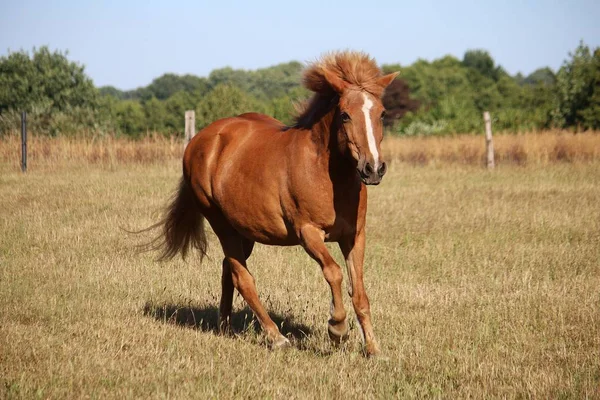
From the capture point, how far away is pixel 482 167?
2384cm

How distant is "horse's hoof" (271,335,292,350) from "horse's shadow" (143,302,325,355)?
170 mm

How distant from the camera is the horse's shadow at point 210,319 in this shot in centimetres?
723

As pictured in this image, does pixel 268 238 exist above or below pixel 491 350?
above

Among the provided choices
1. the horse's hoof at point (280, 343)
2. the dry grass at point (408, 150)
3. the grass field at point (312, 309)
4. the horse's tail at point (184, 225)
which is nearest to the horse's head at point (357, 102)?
the grass field at point (312, 309)

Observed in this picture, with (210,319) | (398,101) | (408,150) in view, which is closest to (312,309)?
(210,319)

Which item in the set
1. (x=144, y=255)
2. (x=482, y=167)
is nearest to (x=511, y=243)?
(x=144, y=255)

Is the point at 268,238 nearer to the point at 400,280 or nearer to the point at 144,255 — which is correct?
the point at 400,280

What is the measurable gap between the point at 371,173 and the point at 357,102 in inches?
24.5

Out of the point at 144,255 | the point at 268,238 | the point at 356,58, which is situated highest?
the point at 356,58

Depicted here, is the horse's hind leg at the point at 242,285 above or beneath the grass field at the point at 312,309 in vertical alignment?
above

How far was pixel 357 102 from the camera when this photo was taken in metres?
5.63

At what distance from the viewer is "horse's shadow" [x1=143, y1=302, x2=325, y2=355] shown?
723 cm

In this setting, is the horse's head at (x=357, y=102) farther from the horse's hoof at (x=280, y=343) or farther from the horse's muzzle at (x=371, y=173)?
the horse's hoof at (x=280, y=343)

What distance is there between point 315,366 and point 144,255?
534cm
